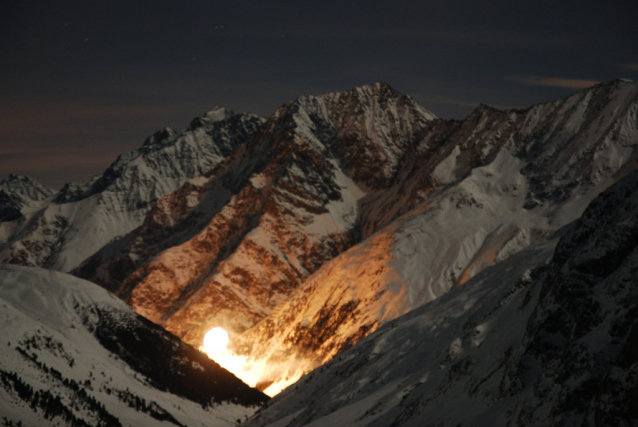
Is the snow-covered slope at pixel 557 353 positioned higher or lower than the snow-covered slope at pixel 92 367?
lower

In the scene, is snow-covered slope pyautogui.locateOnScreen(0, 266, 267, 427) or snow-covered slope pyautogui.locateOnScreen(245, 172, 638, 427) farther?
snow-covered slope pyautogui.locateOnScreen(0, 266, 267, 427)

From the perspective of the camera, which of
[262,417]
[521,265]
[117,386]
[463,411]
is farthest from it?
[117,386]

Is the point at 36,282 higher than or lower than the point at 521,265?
higher

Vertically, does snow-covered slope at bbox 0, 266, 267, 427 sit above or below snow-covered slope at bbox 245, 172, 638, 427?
above

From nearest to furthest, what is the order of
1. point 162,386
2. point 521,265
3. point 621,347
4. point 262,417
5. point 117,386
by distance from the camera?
point 621,347
point 521,265
point 262,417
point 117,386
point 162,386

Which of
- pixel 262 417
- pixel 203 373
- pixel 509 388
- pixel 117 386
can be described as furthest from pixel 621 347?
pixel 203 373

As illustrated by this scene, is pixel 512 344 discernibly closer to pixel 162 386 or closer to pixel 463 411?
pixel 463 411

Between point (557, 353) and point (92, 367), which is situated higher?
point (92, 367)

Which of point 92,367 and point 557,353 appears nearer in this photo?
point 557,353
